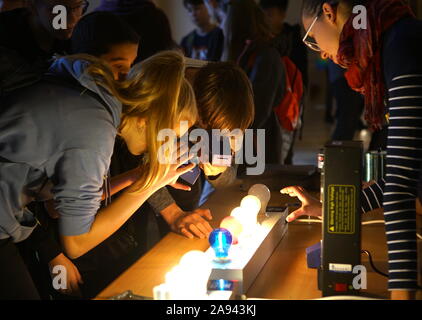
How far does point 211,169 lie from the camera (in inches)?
77.7

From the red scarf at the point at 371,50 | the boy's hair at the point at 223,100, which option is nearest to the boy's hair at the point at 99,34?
the boy's hair at the point at 223,100

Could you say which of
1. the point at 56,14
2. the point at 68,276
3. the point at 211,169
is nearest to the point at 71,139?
the point at 68,276

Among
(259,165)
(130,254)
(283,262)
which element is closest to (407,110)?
(283,262)

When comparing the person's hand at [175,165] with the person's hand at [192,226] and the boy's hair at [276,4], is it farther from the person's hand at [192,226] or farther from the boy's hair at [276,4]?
the boy's hair at [276,4]

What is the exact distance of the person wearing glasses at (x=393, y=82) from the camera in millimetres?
1153

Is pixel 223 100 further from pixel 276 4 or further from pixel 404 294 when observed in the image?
pixel 276 4

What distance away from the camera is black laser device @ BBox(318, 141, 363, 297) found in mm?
1267

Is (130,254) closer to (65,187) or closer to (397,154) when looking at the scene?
(65,187)

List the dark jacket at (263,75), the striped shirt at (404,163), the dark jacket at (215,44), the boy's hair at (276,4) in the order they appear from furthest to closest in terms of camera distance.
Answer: the dark jacket at (215,44) → the boy's hair at (276,4) → the dark jacket at (263,75) → the striped shirt at (404,163)

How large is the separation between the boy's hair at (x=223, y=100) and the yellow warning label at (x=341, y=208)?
581 millimetres

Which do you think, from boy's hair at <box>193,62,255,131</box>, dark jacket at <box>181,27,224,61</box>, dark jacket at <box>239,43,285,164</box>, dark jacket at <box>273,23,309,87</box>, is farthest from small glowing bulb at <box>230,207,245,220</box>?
dark jacket at <box>181,27,224,61</box>

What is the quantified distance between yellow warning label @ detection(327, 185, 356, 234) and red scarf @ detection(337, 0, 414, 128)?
0.85 feet

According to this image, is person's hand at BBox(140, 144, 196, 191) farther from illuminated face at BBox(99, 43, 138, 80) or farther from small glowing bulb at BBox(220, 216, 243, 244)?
illuminated face at BBox(99, 43, 138, 80)
